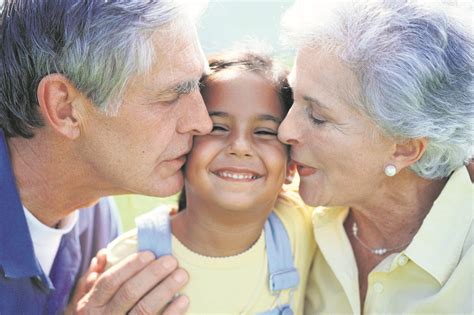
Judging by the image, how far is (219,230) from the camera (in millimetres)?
2756

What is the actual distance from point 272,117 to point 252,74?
192 mm

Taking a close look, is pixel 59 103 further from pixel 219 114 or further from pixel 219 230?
pixel 219 230

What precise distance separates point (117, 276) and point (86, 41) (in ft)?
2.81

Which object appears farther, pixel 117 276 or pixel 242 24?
pixel 242 24

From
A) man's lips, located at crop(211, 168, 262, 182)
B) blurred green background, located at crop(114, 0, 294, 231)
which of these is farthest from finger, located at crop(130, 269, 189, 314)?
blurred green background, located at crop(114, 0, 294, 231)

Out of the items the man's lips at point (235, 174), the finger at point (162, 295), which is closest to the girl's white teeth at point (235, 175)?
the man's lips at point (235, 174)

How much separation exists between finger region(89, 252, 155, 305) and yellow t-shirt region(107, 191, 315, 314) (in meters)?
0.09

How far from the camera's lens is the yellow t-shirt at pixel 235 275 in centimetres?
264

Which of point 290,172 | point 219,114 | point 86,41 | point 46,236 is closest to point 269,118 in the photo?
point 219,114

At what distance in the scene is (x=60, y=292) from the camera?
288 cm

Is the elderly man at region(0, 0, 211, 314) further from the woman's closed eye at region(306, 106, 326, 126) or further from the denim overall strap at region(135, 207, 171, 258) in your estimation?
the woman's closed eye at region(306, 106, 326, 126)

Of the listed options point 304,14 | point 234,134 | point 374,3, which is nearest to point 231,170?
point 234,134

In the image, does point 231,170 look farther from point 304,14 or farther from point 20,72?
point 20,72

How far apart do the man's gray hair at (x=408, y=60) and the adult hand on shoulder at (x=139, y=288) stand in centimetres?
92
